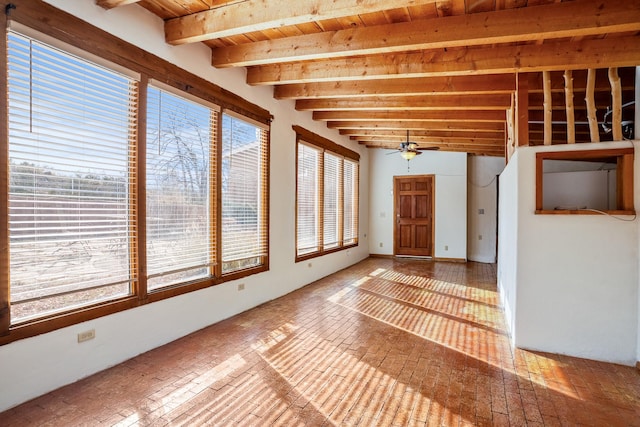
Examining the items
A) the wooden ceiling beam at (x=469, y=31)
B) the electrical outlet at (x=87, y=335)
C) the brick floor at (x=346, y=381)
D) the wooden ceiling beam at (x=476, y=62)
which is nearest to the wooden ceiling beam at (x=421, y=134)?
the wooden ceiling beam at (x=476, y=62)

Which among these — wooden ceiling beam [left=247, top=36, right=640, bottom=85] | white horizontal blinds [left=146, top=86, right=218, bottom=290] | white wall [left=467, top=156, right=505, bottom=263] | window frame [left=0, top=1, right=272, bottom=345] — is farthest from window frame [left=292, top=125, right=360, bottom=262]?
white wall [left=467, top=156, right=505, bottom=263]

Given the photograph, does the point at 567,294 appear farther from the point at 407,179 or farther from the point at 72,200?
the point at 407,179

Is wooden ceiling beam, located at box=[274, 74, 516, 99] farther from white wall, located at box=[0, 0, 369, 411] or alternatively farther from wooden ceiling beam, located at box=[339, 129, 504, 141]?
wooden ceiling beam, located at box=[339, 129, 504, 141]

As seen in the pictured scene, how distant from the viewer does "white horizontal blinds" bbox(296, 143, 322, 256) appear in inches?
238

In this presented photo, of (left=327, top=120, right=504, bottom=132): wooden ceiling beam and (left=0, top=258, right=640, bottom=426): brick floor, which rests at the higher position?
(left=327, top=120, right=504, bottom=132): wooden ceiling beam

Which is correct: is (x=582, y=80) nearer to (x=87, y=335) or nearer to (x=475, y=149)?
(x=475, y=149)

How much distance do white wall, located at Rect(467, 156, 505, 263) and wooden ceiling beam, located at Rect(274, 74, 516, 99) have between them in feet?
17.0

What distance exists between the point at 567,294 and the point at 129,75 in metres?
4.59

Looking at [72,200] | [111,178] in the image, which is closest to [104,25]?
[111,178]

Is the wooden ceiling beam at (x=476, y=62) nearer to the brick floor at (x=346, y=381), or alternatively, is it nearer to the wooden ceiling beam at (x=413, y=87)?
the wooden ceiling beam at (x=413, y=87)

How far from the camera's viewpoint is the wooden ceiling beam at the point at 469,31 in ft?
8.86

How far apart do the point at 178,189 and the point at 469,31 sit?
3139 millimetres

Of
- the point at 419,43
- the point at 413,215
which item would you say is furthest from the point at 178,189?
the point at 413,215

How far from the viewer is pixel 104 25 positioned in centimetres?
288
